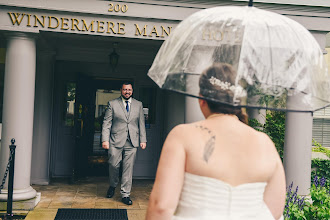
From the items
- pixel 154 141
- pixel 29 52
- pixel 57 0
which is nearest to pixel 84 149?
pixel 154 141

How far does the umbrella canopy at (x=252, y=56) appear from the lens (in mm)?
2264

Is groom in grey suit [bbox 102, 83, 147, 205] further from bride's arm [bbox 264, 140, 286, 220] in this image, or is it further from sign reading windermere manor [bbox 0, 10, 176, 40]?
bride's arm [bbox 264, 140, 286, 220]

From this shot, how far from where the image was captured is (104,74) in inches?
339

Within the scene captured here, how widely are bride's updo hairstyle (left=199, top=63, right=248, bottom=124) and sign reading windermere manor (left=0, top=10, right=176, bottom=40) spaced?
4.16 m

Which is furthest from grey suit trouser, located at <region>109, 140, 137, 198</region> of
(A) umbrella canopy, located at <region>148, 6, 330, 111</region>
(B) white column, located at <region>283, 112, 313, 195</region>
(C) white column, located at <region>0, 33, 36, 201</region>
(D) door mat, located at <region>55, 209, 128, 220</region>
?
(A) umbrella canopy, located at <region>148, 6, 330, 111</region>

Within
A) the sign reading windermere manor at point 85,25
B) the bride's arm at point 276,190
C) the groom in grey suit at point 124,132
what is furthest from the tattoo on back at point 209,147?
the groom in grey suit at point 124,132

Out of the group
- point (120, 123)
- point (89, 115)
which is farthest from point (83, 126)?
point (120, 123)

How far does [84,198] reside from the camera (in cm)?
679

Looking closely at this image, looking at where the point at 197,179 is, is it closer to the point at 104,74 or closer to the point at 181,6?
the point at 181,6

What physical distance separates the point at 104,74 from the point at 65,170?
2380 millimetres

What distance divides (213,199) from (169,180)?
0.88ft

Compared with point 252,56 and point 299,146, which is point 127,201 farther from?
point 252,56

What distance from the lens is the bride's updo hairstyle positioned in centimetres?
190

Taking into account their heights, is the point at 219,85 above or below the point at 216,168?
above
